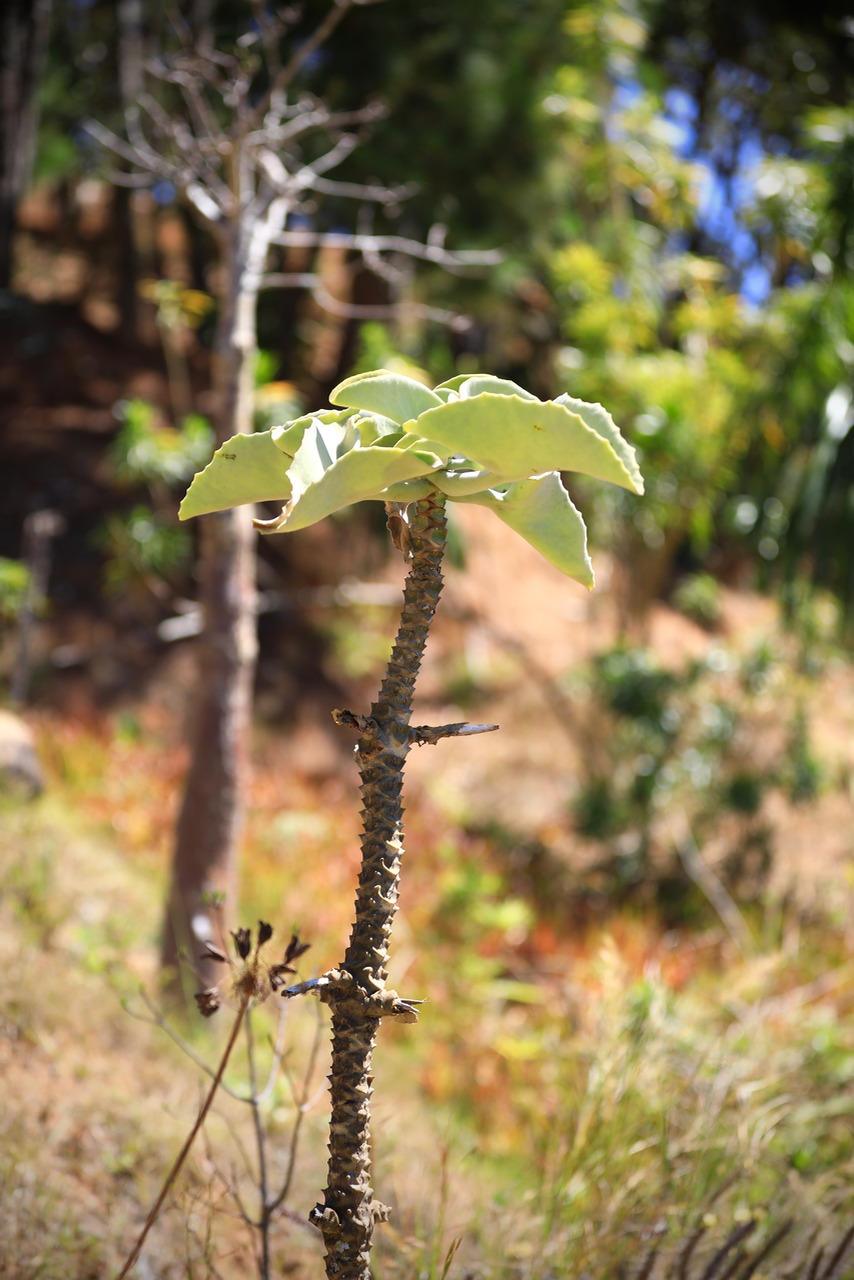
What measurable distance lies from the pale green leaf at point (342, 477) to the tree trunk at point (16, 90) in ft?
30.2

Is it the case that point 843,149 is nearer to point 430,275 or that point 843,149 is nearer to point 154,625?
point 430,275

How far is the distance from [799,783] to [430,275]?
448cm

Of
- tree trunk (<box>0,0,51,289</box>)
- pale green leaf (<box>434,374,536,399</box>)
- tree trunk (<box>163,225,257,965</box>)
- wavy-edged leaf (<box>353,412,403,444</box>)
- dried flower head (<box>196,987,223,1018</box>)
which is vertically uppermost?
tree trunk (<box>0,0,51,289</box>)

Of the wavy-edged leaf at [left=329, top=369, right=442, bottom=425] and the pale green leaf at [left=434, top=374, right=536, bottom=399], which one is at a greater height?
the pale green leaf at [left=434, top=374, right=536, bottom=399]

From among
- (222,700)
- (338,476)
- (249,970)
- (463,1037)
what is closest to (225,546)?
(222,700)

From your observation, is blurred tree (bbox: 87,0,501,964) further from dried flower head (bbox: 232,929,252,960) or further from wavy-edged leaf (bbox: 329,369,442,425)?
wavy-edged leaf (bbox: 329,369,442,425)

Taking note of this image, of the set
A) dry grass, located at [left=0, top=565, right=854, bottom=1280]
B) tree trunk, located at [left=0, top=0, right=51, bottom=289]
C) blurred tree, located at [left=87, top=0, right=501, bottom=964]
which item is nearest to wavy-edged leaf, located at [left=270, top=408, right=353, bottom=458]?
dry grass, located at [left=0, top=565, right=854, bottom=1280]

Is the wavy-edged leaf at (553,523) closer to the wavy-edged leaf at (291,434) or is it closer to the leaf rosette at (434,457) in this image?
the leaf rosette at (434,457)

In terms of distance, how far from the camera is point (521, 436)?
0.95m

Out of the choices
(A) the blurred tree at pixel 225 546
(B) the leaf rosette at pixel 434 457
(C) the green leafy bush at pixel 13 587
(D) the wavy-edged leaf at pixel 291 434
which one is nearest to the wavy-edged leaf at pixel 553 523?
(B) the leaf rosette at pixel 434 457

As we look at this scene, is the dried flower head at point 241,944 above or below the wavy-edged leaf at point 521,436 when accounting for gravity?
below

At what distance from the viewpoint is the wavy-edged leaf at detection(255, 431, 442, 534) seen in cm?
92

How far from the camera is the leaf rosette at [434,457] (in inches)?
36.7

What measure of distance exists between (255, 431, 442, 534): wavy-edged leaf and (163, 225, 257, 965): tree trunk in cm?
207
